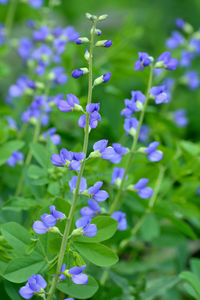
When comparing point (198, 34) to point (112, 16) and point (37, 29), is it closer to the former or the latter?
point (37, 29)

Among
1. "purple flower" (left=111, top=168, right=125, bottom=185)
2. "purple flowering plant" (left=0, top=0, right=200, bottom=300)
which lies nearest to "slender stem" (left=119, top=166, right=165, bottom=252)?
"purple flowering plant" (left=0, top=0, right=200, bottom=300)

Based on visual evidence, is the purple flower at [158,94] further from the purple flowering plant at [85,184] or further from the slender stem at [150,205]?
the slender stem at [150,205]

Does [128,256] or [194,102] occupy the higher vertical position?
[194,102]

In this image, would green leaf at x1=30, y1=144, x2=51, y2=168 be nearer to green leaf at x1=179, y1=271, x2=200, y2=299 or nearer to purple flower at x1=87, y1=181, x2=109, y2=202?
purple flower at x1=87, y1=181, x2=109, y2=202

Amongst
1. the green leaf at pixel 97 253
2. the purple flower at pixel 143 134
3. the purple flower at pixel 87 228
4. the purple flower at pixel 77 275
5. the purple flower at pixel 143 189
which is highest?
the purple flower at pixel 87 228

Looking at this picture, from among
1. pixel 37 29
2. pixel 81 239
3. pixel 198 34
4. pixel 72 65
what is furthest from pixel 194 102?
pixel 81 239

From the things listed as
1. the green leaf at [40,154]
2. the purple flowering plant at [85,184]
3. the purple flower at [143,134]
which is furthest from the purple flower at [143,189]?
the purple flower at [143,134]

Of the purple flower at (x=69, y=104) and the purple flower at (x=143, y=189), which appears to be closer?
the purple flower at (x=69, y=104)
